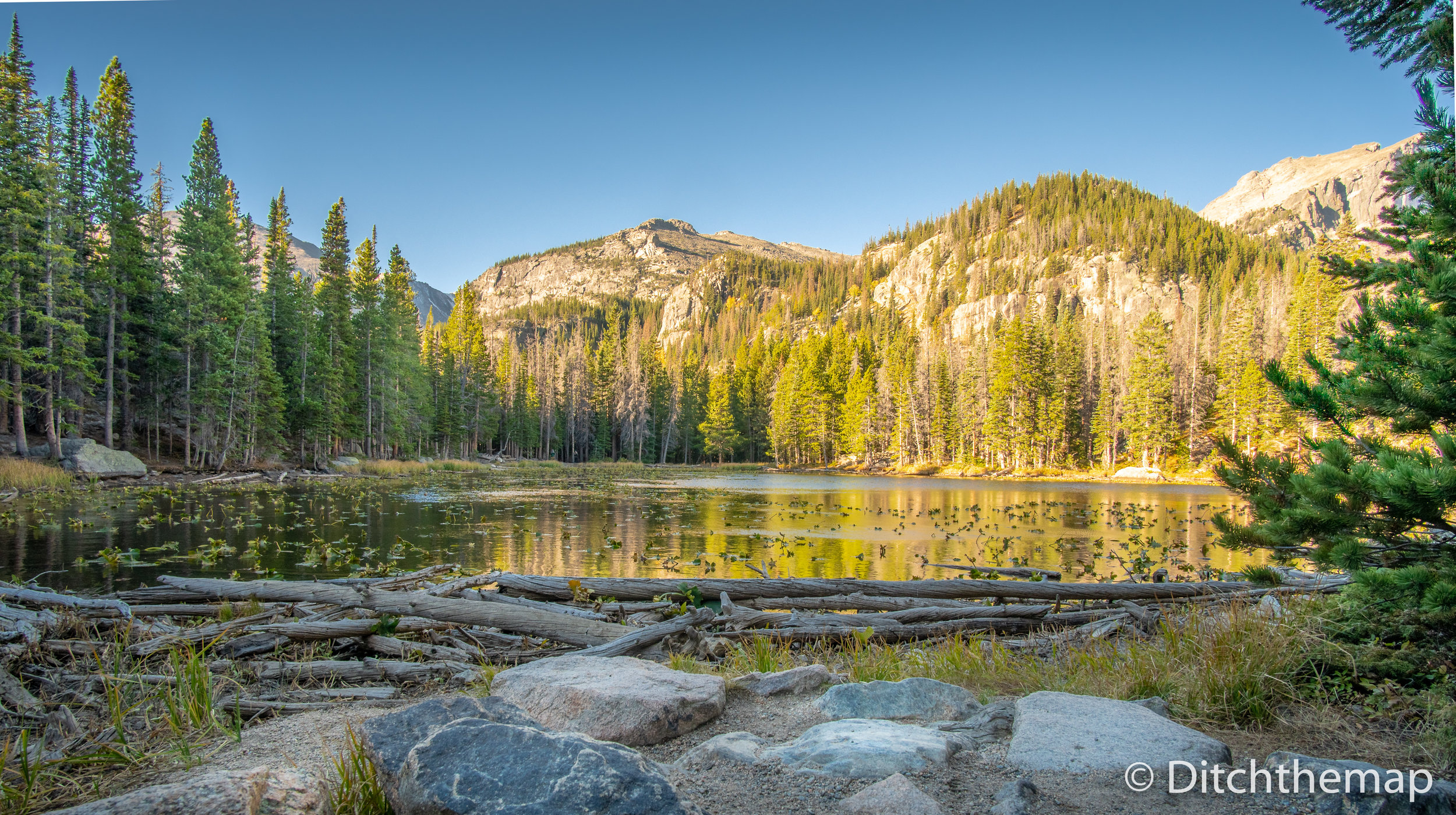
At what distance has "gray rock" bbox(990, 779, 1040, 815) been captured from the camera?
7.91 feet

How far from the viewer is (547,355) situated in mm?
79688

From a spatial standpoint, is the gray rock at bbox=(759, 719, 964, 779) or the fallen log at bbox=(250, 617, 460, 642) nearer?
the gray rock at bbox=(759, 719, 964, 779)

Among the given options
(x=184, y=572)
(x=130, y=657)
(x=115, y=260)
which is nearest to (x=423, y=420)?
(x=115, y=260)

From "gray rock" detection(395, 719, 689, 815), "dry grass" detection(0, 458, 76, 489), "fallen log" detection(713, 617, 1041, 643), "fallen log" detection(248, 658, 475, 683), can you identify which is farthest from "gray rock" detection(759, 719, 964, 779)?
"dry grass" detection(0, 458, 76, 489)

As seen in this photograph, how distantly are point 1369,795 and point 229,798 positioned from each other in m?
3.97

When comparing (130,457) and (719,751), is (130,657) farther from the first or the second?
(130,457)

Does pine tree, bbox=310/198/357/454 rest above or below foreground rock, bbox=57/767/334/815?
above

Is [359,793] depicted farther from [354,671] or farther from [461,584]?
[461,584]

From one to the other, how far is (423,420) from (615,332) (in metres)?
39.1

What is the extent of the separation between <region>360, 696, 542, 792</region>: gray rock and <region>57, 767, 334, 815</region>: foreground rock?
0.72 ft

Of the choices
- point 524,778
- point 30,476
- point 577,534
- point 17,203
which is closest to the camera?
point 524,778

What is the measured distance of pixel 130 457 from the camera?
1035 inches

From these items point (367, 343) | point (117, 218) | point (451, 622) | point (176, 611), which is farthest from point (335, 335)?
point (451, 622)

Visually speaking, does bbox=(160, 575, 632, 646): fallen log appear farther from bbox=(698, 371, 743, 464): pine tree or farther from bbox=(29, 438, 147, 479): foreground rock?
bbox=(698, 371, 743, 464): pine tree
